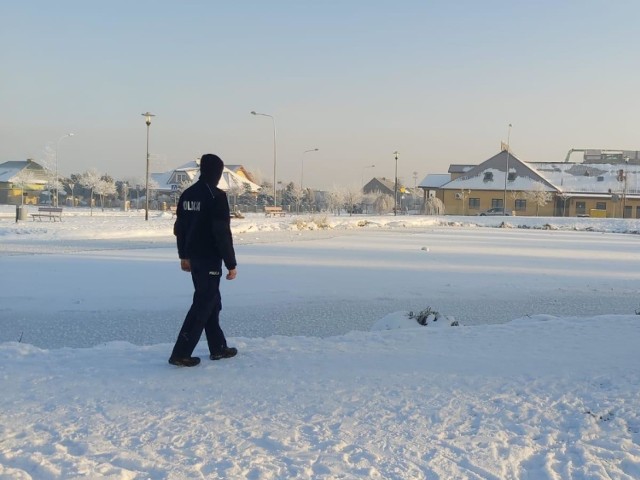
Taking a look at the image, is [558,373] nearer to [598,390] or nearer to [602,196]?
[598,390]

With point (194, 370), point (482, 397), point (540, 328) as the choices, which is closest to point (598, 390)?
point (482, 397)

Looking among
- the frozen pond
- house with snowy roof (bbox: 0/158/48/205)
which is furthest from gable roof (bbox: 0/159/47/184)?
the frozen pond

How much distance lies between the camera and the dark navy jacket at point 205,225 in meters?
5.13

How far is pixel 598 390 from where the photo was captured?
4.53m

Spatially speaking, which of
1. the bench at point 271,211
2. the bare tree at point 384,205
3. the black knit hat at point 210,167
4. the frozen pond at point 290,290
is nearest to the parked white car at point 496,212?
the bare tree at point 384,205

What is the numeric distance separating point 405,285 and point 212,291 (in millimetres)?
7364

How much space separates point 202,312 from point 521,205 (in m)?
73.8

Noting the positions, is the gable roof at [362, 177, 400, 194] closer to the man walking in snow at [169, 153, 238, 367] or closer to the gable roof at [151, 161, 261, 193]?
the gable roof at [151, 161, 261, 193]

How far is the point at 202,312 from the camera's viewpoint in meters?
5.13

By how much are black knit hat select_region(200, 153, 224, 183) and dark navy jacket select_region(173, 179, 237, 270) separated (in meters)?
0.07

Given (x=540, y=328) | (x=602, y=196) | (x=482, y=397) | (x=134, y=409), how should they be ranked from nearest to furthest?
(x=134, y=409) → (x=482, y=397) → (x=540, y=328) → (x=602, y=196)

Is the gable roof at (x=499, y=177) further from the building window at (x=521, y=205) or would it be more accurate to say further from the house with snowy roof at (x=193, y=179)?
the house with snowy roof at (x=193, y=179)

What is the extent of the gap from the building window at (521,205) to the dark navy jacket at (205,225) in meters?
73.2

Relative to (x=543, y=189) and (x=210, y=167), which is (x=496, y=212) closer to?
(x=543, y=189)
